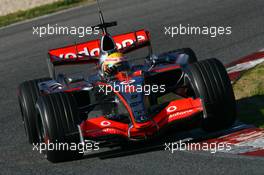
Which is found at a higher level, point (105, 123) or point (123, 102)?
point (123, 102)

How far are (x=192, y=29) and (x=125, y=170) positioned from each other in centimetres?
921

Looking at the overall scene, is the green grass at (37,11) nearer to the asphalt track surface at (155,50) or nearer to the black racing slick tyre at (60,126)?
the asphalt track surface at (155,50)

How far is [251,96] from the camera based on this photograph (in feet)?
35.9

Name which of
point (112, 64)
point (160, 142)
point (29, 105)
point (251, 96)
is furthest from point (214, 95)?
point (29, 105)

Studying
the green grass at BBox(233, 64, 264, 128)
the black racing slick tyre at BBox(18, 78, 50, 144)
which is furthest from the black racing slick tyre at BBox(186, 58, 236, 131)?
the black racing slick tyre at BBox(18, 78, 50, 144)

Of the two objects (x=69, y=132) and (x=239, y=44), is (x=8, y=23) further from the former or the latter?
(x=69, y=132)

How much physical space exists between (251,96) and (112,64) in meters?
1.91

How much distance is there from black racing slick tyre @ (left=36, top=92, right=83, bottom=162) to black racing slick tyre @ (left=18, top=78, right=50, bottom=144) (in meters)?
1.00

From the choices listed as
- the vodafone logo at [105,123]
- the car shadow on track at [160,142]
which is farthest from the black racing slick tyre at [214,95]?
the vodafone logo at [105,123]

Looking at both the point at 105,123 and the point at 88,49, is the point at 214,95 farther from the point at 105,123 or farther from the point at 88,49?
the point at 88,49


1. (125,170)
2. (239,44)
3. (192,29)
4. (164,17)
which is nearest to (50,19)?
(164,17)

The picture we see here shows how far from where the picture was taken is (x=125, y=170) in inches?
332

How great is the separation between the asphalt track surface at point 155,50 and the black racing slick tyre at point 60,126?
14cm

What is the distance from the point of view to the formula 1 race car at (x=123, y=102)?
Answer: 9.05 metres
